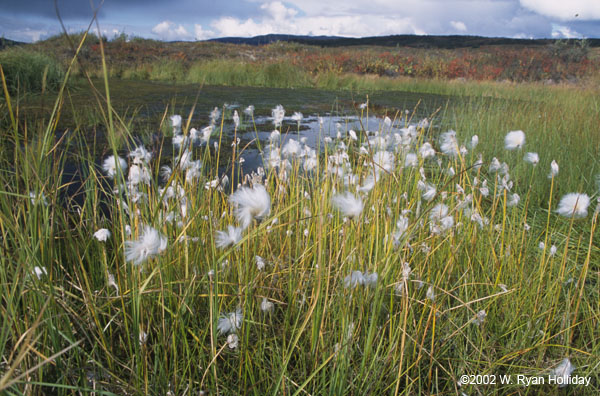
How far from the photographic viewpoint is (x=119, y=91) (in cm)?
786

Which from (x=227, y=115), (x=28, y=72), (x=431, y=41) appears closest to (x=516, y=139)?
(x=227, y=115)

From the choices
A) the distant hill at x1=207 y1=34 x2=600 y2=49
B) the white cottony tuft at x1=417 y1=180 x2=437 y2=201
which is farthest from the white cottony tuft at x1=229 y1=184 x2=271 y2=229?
the distant hill at x1=207 y1=34 x2=600 y2=49

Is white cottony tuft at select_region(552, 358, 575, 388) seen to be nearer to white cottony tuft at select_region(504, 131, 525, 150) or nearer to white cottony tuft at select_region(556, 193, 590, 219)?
white cottony tuft at select_region(556, 193, 590, 219)

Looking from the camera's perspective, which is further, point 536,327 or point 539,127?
point 539,127

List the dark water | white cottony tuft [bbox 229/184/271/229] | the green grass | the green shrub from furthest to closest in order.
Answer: the green shrub < the dark water < the green grass < white cottony tuft [bbox 229/184/271/229]

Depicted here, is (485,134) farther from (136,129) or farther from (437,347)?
(136,129)

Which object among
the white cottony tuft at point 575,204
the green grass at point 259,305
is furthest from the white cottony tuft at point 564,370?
the white cottony tuft at point 575,204

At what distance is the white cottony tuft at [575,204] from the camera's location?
4.28 ft

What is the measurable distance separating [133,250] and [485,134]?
431 cm

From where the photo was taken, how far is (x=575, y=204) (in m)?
1.27

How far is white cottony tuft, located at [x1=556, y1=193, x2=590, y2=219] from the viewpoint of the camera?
4.28 ft

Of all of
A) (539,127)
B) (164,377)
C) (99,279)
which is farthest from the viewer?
(539,127)

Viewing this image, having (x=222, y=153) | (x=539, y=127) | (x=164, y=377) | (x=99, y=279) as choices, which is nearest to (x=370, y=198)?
(x=164, y=377)

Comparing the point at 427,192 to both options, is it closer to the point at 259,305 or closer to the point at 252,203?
the point at 259,305
